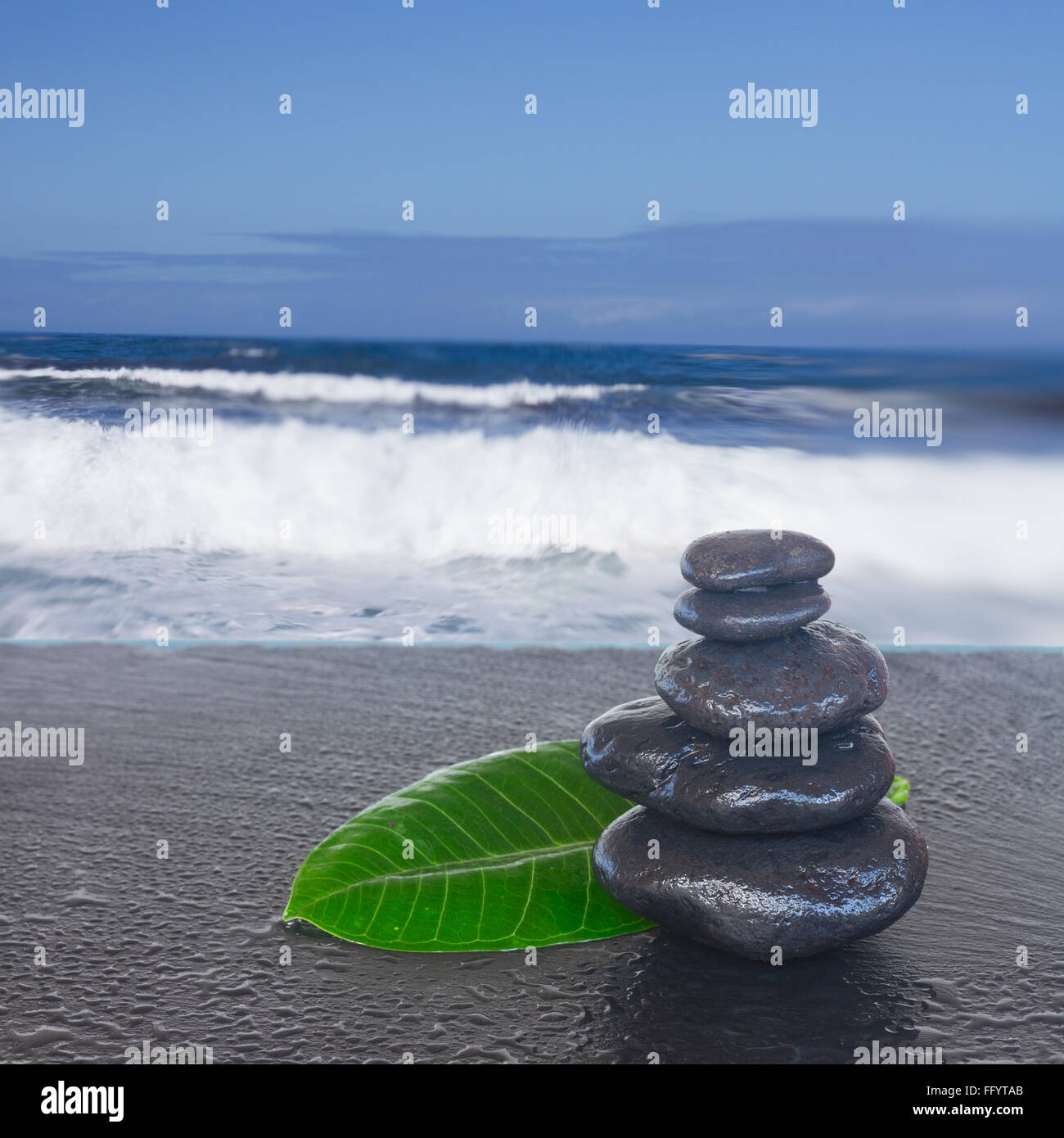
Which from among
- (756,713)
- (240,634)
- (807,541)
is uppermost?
(807,541)

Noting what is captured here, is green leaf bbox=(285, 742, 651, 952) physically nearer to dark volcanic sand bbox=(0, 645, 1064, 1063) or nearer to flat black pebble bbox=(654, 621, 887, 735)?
dark volcanic sand bbox=(0, 645, 1064, 1063)

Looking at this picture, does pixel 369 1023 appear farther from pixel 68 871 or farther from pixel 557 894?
pixel 68 871

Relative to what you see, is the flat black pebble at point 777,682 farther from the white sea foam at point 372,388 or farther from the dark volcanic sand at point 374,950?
the white sea foam at point 372,388

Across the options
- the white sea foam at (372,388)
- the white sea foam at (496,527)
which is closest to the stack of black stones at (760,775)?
the white sea foam at (496,527)

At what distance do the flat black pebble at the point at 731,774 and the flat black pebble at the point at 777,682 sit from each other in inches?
1.6

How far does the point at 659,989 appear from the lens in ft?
3.76

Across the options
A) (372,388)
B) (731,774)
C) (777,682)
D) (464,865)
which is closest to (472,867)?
(464,865)

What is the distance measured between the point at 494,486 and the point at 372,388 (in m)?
1.15

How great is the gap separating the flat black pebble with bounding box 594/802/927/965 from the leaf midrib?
0.42 feet

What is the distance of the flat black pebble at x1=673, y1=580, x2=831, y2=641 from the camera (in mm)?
1286

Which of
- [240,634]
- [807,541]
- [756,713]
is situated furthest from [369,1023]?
[240,634]

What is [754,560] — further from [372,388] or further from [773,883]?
[372,388]

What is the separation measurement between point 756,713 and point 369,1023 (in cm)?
58

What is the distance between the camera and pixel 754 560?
4.24 feet
